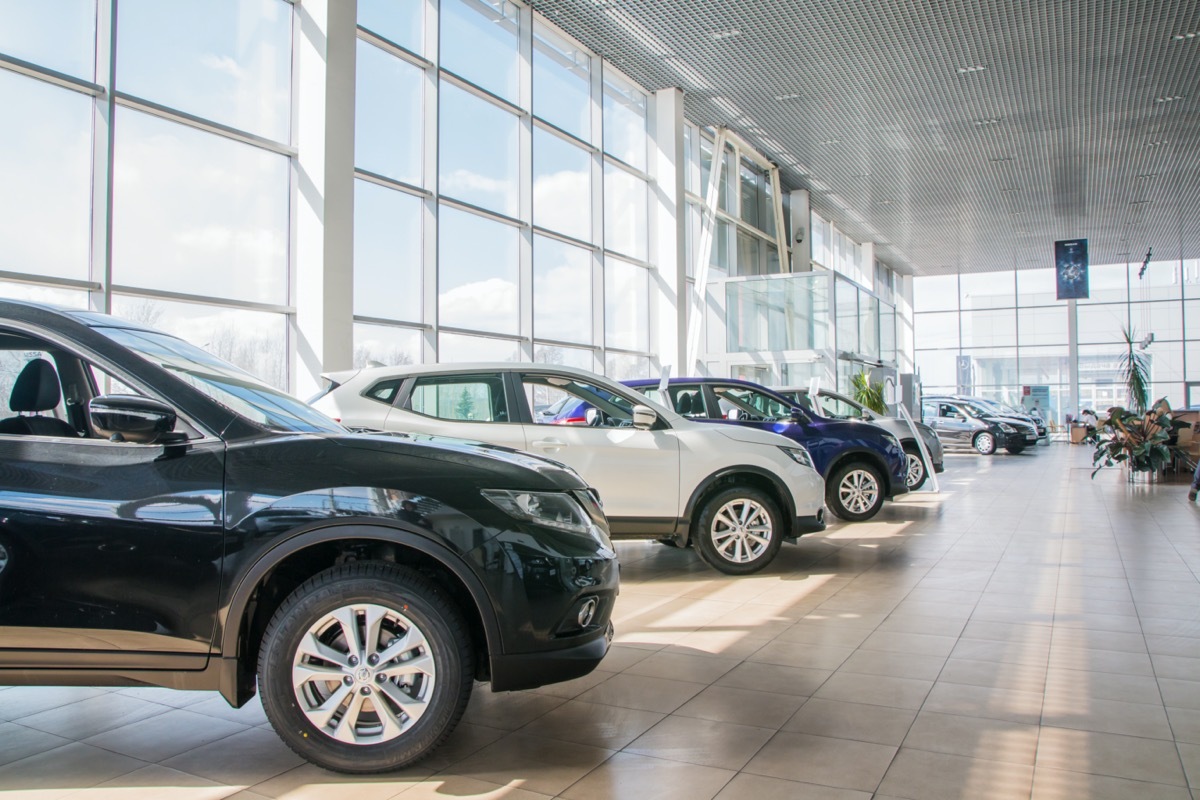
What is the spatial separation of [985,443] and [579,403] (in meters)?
19.2

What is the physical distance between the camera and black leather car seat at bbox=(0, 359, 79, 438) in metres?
2.94

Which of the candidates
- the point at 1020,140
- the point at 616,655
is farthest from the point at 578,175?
the point at 616,655

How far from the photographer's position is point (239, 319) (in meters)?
9.43

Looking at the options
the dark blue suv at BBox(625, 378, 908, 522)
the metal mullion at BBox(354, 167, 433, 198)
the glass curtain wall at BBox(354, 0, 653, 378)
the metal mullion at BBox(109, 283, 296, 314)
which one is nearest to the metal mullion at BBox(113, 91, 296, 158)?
the metal mullion at BBox(354, 167, 433, 198)

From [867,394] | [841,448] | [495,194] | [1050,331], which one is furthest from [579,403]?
[1050,331]

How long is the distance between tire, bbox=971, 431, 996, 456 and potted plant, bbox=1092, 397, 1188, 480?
771 cm

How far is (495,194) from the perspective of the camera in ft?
42.8

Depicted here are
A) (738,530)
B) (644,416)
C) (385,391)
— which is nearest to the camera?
(385,391)

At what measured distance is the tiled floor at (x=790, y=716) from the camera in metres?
2.81

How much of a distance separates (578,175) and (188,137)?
24.0 ft

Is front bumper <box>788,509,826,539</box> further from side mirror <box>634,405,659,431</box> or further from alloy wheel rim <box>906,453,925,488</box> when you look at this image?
alloy wheel rim <box>906,453,925,488</box>

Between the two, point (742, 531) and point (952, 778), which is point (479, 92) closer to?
point (742, 531)

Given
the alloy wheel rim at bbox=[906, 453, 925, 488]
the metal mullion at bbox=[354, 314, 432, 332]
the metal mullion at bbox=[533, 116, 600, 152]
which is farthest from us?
the metal mullion at bbox=[533, 116, 600, 152]

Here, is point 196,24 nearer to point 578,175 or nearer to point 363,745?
point 578,175
